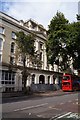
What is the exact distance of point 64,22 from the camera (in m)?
44.2

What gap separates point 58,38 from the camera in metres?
43.7

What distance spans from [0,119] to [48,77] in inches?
1592

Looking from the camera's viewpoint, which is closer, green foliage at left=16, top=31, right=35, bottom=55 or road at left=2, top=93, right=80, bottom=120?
road at left=2, top=93, right=80, bottom=120

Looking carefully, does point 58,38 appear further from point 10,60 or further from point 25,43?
point 25,43

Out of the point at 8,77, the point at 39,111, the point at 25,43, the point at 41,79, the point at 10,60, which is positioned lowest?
the point at 39,111

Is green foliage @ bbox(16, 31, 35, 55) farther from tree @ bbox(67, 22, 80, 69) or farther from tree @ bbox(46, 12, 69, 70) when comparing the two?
tree @ bbox(46, 12, 69, 70)

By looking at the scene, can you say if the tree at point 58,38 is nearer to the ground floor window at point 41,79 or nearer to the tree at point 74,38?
the tree at point 74,38

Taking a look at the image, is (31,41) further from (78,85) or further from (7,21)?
(78,85)

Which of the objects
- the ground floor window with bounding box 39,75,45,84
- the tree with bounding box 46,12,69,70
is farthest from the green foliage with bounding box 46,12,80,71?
the ground floor window with bounding box 39,75,45,84

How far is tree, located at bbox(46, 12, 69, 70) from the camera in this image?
43128mm

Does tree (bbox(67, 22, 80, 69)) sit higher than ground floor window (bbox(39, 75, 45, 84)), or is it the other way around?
tree (bbox(67, 22, 80, 69))

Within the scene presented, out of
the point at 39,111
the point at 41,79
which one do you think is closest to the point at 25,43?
the point at 41,79

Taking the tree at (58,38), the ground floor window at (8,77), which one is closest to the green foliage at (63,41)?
the tree at (58,38)

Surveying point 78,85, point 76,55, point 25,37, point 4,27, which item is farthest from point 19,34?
point 78,85
